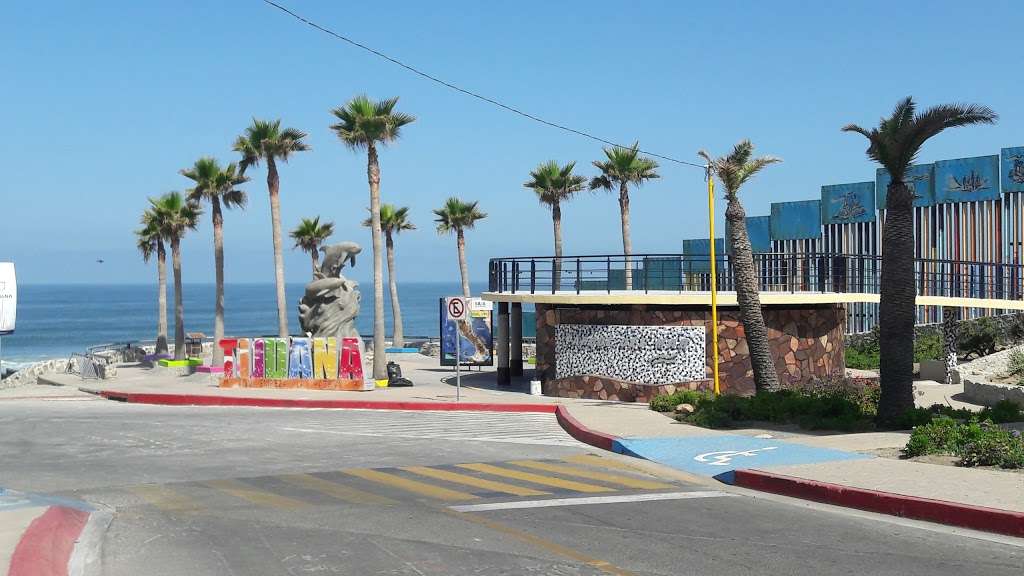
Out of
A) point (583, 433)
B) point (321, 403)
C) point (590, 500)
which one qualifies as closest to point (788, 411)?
point (583, 433)

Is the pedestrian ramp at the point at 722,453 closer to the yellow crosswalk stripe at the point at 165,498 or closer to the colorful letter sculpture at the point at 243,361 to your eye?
the yellow crosswalk stripe at the point at 165,498

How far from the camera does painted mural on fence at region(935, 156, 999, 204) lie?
40.2 meters

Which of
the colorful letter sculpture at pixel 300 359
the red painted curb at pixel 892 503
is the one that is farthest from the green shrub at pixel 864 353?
the red painted curb at pixel 892 503

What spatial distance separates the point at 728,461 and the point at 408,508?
557cm

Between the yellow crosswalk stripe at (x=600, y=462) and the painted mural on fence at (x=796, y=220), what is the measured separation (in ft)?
115

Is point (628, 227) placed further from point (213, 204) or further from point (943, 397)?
point (943, 397)

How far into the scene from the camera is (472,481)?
14.7 meters

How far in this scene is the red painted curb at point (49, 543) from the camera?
9336 mm

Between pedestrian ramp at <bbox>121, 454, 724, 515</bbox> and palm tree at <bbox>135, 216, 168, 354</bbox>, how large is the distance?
5170 centimetres

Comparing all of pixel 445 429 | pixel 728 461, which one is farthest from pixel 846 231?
pixel 728 461

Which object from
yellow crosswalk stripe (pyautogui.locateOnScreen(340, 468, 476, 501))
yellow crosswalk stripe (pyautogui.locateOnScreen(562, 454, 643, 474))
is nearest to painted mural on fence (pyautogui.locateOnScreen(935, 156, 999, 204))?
yellow crosswalk stripe (pyautogui.locateOnScreen(562, 454, 643, 474))

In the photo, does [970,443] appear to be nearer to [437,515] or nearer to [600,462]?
[600,462]

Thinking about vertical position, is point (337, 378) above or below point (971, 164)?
below

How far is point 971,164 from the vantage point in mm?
40844
